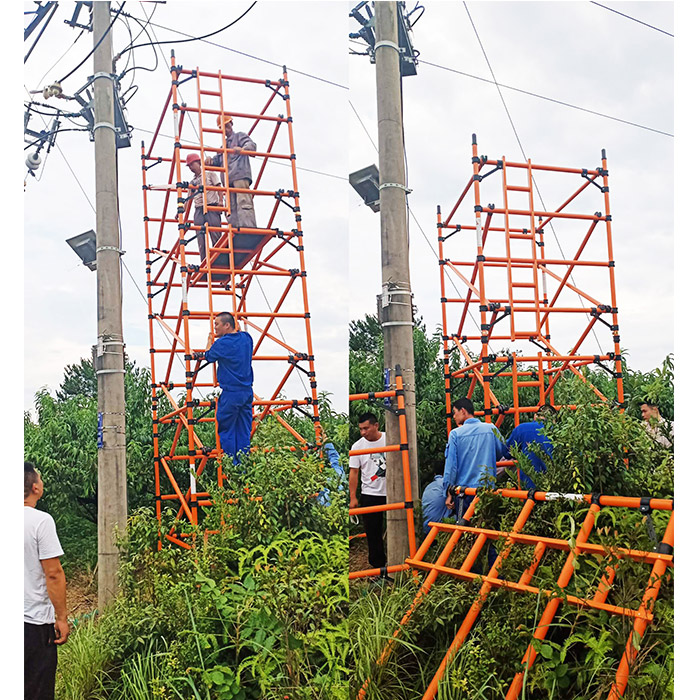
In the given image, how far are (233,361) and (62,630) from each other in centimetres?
113

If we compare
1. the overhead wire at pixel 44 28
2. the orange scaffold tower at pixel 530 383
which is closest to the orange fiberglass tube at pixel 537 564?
the orange scaffold tower at pixel 530 383

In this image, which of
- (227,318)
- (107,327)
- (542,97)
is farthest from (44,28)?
(542,97)

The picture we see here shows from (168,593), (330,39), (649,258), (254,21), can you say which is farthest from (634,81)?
(168,593)

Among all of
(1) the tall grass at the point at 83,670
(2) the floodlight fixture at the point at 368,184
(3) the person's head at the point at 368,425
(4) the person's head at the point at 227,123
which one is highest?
(4) the person's head at the point at 227,123

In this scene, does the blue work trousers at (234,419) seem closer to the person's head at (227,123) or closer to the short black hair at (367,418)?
the short black hair at (367,418)

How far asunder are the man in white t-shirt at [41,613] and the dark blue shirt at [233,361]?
34.1 inches

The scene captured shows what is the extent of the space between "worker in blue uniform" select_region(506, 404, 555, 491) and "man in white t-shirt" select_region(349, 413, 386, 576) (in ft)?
1.64

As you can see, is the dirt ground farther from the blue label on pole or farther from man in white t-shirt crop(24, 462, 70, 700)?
the blue label on pole

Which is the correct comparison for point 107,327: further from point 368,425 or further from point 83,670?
point 83,670

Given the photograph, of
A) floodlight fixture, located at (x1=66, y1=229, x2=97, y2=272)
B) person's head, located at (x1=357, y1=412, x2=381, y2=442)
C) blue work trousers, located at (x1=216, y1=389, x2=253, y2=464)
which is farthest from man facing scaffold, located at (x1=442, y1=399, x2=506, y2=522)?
floodlight fixture, located at (x1=66, y1=229, x2=97, y2=272)

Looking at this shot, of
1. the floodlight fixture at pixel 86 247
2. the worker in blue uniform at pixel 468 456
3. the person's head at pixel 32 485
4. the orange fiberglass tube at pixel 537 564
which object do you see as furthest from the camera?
the floodlight fixture at pixel 86 247

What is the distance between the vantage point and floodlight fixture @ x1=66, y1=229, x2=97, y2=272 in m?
2.77

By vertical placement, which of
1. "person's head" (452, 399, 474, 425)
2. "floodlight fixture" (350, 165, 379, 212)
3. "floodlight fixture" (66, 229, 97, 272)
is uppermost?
"floodlight fixture" (350, 165, 379, 212)

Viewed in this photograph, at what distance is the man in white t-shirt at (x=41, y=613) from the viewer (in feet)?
7.63
